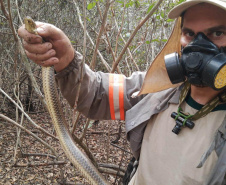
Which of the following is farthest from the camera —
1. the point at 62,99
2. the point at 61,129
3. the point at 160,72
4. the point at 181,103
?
the point at 62,99

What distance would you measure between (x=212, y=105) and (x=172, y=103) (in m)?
0.34

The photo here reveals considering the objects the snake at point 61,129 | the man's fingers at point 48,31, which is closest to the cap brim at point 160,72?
the snake at point 61,129

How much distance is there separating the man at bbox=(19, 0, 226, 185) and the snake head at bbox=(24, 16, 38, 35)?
0.03 m

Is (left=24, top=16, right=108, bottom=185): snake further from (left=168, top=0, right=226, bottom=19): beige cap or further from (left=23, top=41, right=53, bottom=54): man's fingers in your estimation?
(left=168, top=0, right=226, bottom=19): beige cap

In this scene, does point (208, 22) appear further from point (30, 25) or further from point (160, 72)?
point (30, 25)

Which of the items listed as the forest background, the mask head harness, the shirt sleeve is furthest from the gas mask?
the forest background

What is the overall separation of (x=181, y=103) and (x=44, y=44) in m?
1.19

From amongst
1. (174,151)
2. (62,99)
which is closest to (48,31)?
(174,151)

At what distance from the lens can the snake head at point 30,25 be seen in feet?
4.77

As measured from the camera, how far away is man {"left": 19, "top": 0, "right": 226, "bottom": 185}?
155 cm

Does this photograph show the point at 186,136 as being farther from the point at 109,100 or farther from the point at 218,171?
the point at 109,100

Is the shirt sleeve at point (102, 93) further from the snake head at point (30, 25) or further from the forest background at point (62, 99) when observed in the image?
the forest background at point (62, 99)

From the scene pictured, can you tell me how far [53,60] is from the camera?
5.33ft

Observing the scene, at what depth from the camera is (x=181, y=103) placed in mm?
1819
